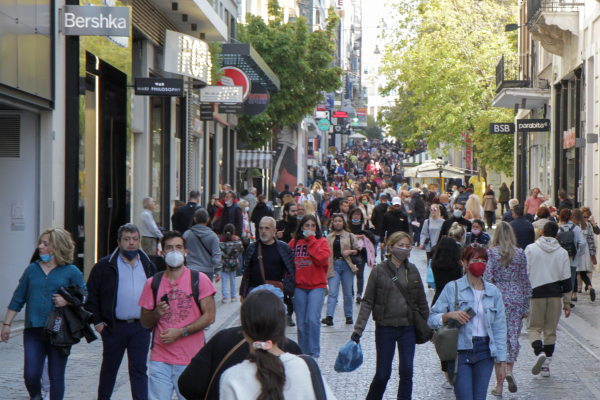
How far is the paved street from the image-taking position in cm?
786

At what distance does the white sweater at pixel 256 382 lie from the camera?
2.95 metres

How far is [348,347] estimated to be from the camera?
6273 millimetres

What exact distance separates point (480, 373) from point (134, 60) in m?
13.9

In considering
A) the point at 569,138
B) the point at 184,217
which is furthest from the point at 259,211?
the point at 569,138

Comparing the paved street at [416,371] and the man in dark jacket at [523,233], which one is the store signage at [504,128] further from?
the paved street at [416,371]

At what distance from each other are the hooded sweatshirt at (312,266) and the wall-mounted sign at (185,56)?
10239 millimetres

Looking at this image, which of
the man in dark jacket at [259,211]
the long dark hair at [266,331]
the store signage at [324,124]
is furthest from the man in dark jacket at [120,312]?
the store signage at [324,124]

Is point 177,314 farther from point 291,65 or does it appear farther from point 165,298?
point 291,65

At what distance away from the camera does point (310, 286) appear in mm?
9367

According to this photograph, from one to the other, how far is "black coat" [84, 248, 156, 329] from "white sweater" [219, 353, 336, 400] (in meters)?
3.91

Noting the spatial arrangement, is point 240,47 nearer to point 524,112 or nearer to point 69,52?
point 69,52

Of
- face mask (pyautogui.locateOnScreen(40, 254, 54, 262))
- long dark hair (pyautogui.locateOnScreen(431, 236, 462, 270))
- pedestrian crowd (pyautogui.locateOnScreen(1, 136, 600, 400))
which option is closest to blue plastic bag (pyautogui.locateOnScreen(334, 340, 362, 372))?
pedestrian crowd (pyautogui.locateOnScreen(1, 136, 600, 400))

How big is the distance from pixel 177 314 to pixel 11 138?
268 inches

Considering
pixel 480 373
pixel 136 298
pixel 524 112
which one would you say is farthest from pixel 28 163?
pixel 524 112
